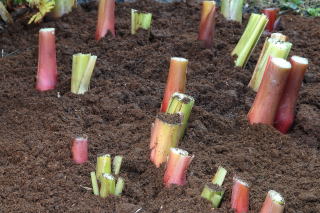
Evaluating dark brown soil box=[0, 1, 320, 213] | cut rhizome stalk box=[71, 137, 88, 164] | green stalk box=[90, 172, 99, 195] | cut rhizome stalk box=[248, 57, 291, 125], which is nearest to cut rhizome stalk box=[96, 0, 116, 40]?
dark brown soil box=[0, 1, 320, 213]

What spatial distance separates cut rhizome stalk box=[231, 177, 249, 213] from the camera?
208 centimetres

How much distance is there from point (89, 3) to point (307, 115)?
2009 mm

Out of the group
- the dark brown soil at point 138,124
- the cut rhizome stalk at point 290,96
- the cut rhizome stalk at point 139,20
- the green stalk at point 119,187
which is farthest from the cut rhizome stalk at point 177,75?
the cut rhizome stalk at point 139,20

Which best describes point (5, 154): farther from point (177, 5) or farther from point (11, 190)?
point (177, 5)

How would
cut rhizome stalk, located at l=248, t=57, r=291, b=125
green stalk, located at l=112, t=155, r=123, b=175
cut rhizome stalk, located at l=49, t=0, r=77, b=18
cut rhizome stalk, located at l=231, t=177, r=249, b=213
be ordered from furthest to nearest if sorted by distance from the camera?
cut rhizome stalk, located at l=49, t=0, r=77, b=18
cut rhizome stalk, located at l=248, t=57, r=291, b=125
green stalk, located at l=112, t=155, r=123, b=175
cut rhizome stalk, located at l=231, t=177, r=249, b=213

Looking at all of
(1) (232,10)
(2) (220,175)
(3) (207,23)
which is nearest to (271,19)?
(1) (232,10)

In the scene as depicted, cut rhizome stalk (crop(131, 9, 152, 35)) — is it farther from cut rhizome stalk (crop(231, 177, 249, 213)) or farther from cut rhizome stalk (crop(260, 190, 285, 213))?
cut rhizome stalk (crop(260, 190, 285, 213))

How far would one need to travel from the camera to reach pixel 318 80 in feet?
11.0

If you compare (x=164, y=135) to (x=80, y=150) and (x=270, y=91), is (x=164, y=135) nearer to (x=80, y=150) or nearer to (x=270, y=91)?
(x=80, y=150)

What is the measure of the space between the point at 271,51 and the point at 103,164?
3.94ft

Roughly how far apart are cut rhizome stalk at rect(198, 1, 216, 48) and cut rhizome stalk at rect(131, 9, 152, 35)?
0.33 metres

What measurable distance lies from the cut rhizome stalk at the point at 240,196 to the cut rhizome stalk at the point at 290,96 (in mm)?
795

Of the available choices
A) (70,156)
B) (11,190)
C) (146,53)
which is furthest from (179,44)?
(11,190)

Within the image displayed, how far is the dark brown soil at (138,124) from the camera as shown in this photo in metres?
2.22
